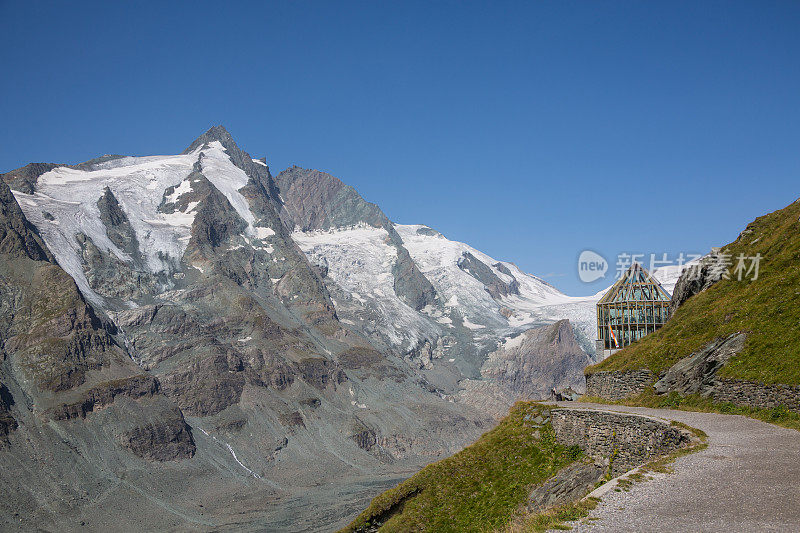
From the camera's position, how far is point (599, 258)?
8531 centimetres

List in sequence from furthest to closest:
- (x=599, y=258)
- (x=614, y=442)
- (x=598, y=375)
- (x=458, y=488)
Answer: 1. (x=599, y=258)
2. (x=598, y=375)
3. (x=458, y=488)
4. (x=614, y=442)

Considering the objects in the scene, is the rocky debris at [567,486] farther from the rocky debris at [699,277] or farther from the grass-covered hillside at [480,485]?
the rocky debris at [699,277]

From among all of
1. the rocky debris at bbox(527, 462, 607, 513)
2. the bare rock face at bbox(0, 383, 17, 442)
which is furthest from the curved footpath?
the bare rock face at bbox(0, 383, 17, 442)

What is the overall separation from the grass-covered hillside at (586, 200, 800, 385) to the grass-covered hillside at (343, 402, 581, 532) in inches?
405

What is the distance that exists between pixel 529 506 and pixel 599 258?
63.6 metres

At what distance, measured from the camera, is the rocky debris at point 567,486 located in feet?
83.4

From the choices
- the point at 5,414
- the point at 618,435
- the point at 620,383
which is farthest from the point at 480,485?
the point at 5,414

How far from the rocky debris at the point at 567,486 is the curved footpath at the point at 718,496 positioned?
17.3 ft

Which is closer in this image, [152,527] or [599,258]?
[599,258]

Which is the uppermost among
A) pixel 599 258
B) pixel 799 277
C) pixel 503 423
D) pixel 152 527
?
pixel 599 258

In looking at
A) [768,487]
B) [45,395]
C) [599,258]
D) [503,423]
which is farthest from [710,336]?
[45,395]

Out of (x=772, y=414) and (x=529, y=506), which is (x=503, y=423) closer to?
(x=529, y=506)

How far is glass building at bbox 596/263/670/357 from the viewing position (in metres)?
65.8

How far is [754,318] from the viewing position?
34375mm
